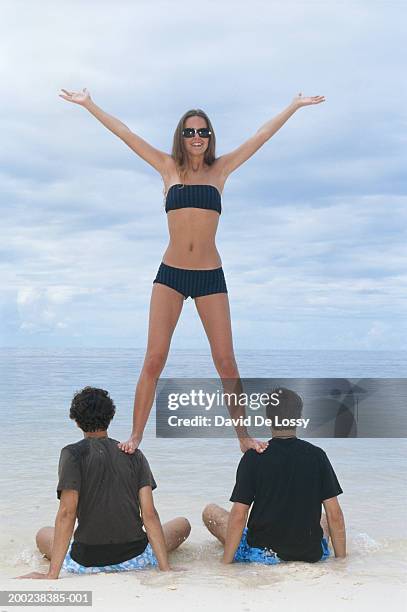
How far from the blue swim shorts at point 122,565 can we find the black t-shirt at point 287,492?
20.6 inches

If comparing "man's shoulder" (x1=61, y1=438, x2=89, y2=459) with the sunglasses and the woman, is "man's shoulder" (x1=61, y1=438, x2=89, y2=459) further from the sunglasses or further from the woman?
the sunglasses

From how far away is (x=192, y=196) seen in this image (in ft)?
15.2

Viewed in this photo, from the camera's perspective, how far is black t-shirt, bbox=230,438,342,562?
3766 millimetres

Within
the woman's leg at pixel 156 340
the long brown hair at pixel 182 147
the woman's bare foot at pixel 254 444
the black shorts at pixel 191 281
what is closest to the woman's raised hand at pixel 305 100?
the long brown hair at pixel 182 147

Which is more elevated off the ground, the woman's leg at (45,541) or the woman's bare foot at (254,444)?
the woman's bare foot at (254,444)

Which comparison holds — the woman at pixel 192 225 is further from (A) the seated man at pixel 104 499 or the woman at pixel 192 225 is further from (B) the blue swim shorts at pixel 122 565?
(B) the blue swim shorts at pixel 122 565

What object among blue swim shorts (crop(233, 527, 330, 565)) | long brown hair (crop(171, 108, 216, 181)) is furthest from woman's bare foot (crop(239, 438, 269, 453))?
long brown hair (crop(171, 108, 216, 181))

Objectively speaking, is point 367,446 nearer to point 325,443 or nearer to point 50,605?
point 325,443

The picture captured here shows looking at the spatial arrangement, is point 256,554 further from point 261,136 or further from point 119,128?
point 119,128

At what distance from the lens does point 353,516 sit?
5.72 meters

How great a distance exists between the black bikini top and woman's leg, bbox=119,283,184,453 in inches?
20.8

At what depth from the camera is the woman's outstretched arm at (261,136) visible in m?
4.71

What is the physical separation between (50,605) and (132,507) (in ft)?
2.61

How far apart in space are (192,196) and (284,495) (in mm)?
1902
